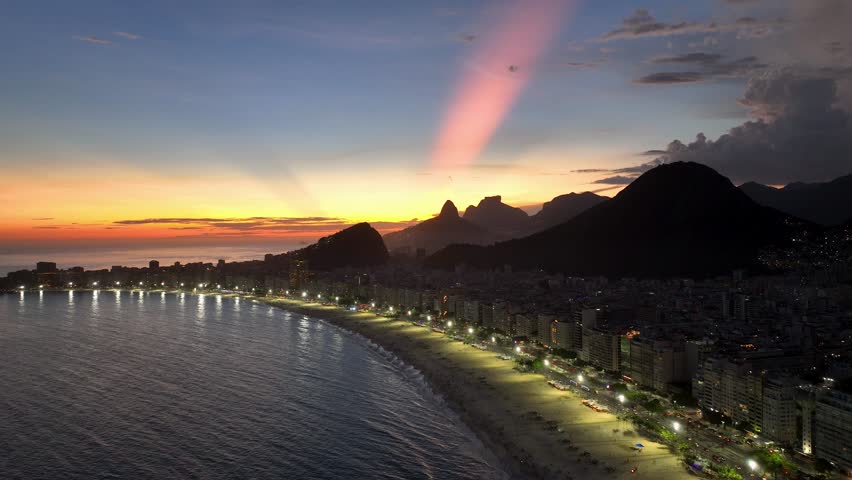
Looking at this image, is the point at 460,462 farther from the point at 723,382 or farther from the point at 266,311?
the point at 266,311

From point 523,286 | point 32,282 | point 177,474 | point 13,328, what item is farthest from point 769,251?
point 32,282

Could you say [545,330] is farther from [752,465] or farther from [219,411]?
[219,411]

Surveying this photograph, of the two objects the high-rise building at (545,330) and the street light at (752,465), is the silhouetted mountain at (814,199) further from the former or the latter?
the street light at (752,465)

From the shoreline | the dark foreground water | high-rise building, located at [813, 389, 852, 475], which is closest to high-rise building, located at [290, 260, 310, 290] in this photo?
the dark foreground water

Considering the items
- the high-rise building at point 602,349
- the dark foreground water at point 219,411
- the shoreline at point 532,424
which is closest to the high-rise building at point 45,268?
the dark foreground water at point 219,411

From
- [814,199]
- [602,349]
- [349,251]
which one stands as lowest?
[602,349]

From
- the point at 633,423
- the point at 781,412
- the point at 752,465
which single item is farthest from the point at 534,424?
the point at 781,412
